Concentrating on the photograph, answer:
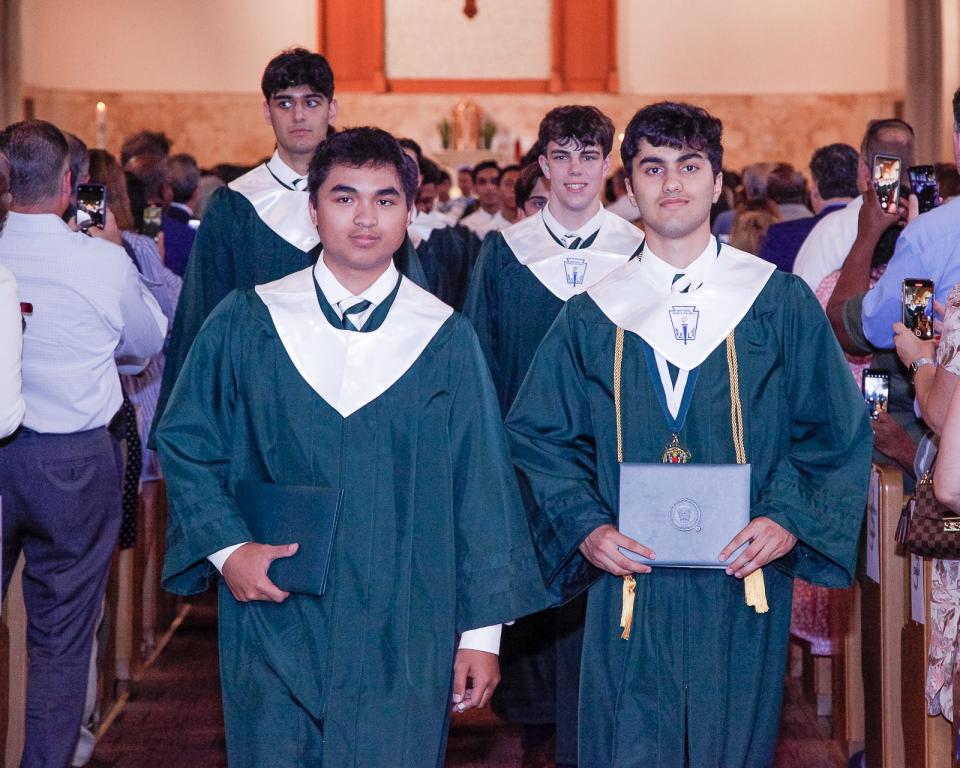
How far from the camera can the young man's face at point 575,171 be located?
4719 millimetres

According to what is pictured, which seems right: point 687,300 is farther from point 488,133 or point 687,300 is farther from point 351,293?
point 488,133

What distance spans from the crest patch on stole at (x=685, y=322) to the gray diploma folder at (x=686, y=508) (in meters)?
0.31

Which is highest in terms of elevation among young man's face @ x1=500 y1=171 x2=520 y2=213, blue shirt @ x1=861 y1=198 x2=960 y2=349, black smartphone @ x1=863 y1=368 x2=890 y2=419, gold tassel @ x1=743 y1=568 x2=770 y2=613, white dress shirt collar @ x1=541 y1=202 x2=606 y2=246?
young man's face @ x1=500 y1=171 x2=520 y2=213

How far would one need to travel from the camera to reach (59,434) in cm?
405

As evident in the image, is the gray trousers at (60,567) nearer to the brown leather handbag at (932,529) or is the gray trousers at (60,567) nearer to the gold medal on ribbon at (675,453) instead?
the gold medal on ribbon at (675,453)

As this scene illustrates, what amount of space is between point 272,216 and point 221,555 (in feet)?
6.12

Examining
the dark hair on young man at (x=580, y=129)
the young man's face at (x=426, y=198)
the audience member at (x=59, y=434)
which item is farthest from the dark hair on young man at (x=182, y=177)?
the audience member at (x=59, y=434)

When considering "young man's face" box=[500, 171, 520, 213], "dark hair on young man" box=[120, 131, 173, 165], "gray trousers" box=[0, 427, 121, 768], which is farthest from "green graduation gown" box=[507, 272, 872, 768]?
"young man's face" box=[500, 171, 520, 213]

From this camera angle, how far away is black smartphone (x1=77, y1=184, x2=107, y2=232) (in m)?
4.50

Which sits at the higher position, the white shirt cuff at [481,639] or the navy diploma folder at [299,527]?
the navy diploma folder at [299,527]

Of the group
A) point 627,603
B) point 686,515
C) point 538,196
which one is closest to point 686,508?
point 686,515

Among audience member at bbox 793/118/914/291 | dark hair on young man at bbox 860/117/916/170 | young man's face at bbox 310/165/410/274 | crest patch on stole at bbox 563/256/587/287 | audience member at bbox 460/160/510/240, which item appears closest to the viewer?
young man's face at bbox 310/165/410/274

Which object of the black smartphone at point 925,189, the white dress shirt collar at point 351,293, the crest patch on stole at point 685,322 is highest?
the black smartphone at point 925,189

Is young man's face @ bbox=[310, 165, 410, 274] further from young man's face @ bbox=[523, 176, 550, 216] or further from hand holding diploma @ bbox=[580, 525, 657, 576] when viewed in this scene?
young man's face @ bbox=[523, 176, 550, 216]
